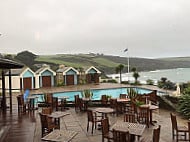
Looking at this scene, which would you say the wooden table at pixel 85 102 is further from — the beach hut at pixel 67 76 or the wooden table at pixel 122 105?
the beach hut at pixel 67 76

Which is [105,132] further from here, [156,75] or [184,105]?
[156,75]

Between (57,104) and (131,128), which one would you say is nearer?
(131,128)

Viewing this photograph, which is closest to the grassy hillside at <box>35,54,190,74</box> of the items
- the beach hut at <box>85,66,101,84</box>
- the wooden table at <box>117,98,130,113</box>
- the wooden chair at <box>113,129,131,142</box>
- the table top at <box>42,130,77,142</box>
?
the beach hut at <box>85,66,101,84</box>

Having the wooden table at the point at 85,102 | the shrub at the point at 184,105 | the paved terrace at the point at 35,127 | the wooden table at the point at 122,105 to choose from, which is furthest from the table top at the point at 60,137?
the shrub at the point at 184,105

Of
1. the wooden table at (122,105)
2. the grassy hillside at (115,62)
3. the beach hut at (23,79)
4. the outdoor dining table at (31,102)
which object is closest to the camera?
the wooden table at (122,105)

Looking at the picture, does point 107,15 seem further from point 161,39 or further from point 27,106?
point 27,106

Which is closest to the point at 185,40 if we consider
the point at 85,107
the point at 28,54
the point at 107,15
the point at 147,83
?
the point at 147,83

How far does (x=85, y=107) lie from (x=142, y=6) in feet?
44.8

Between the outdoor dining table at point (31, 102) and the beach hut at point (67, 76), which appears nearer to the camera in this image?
the outdoor dining table at point (31, 102)

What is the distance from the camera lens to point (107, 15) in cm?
2998

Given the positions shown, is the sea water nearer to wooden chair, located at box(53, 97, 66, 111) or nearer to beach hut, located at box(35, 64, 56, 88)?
beach hut, located at box(35, 64, 56, 88)

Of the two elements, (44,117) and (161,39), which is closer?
(44,117)

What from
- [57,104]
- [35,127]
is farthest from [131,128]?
[57,104]

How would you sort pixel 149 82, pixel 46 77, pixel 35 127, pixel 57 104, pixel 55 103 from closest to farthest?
pixel 35 127 < pixel 57 104 < pixel 55 103 < pixel 149 82 < pixel 46 77
